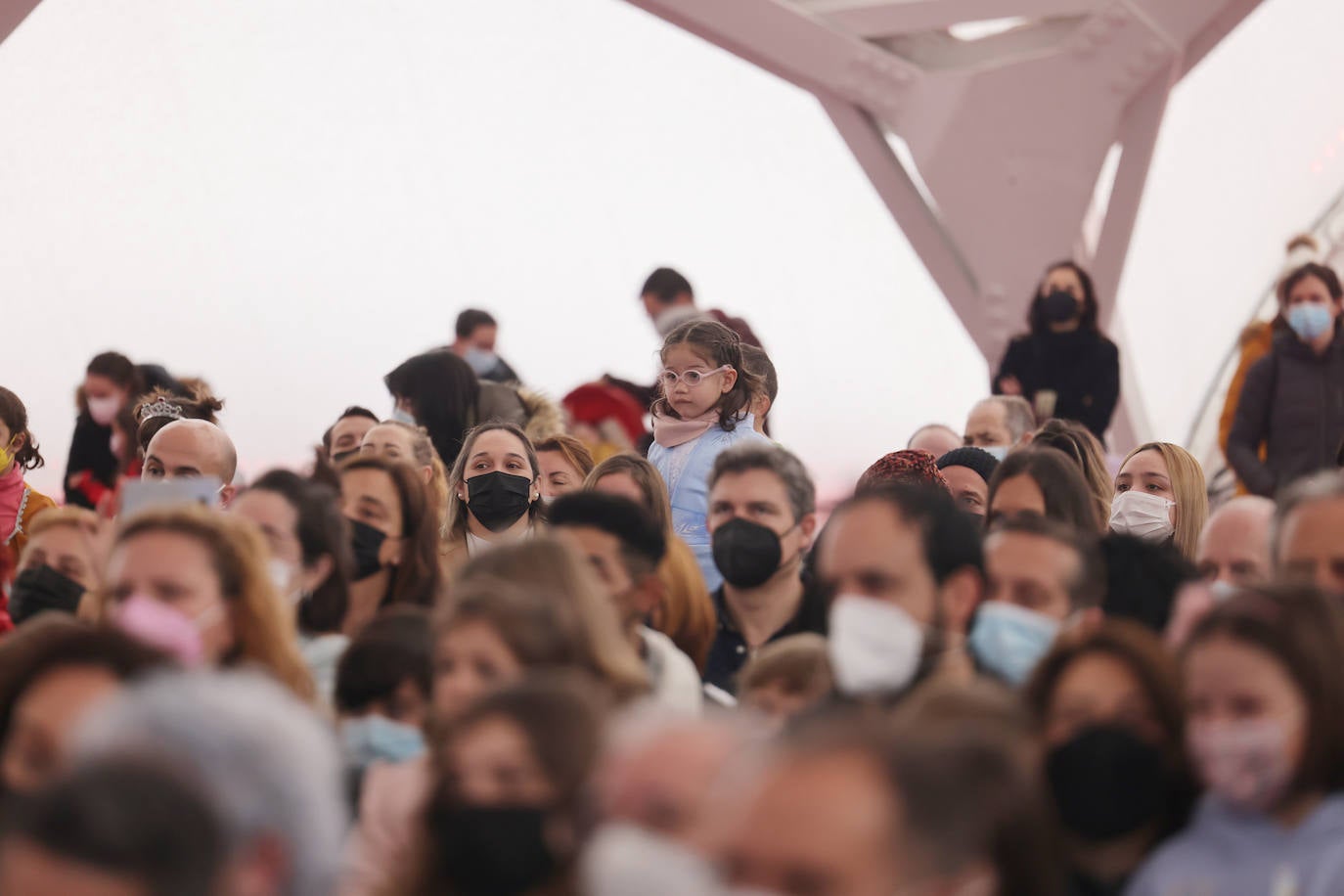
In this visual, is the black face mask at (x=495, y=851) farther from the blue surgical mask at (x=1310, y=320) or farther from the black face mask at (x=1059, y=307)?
the black face mask at (x=1059, y=307)

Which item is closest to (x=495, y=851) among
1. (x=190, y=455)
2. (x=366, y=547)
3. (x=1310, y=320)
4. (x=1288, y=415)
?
(x=366, y=547)

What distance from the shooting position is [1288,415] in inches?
338

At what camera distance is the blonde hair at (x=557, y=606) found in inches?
145

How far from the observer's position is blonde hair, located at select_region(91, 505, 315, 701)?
4.09 meters

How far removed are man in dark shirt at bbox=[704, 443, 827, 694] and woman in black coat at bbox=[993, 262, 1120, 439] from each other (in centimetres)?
421

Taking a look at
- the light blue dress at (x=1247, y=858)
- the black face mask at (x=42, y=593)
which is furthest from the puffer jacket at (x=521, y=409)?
the light blue dress at (x=1247, y=858)

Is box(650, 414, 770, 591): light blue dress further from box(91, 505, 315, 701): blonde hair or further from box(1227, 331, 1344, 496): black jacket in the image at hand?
box(1227, 331, 1344, 496): black jacket

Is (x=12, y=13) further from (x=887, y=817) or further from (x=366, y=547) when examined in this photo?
(x=887, y=817)

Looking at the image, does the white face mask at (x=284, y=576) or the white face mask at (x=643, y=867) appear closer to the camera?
the white face mask at (x=643, y=867)

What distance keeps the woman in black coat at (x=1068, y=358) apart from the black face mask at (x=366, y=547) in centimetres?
466

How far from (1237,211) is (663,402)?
25.1 ft

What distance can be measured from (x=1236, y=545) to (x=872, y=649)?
66.9 inches

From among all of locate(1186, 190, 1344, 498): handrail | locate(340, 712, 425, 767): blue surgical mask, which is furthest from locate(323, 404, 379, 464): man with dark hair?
locate(1186, 190, 1344, 498): handrail

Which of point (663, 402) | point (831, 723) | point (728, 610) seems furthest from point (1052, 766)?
point (663, 402)
